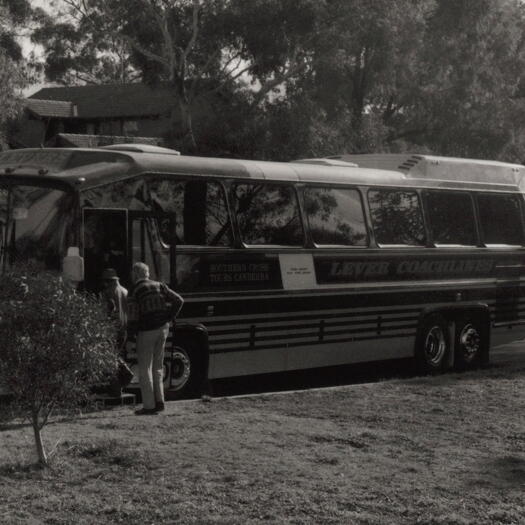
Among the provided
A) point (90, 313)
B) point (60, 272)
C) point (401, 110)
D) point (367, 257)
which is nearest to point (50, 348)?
point (90, 313)

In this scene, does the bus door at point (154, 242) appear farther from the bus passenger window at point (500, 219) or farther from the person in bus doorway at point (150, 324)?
the bus passenger window at point (500, 219)

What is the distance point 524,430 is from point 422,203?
23.1ft

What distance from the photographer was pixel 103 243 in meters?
12.7

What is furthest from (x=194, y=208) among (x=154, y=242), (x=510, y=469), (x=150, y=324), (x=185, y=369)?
(x=510, y=469)

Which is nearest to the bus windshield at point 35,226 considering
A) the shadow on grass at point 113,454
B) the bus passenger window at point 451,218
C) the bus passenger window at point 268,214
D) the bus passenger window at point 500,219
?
the bus passenger window at point 268,214

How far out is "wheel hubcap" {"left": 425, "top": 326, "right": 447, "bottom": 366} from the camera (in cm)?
1727

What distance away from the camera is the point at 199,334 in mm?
13539

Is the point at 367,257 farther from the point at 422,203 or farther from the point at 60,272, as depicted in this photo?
the point at 60,272

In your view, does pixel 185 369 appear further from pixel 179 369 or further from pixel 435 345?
pixel 435 345

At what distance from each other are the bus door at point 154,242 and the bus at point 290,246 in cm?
1

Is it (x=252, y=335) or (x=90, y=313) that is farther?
(x=252, y=335)

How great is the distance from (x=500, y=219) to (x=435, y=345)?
9.27ft

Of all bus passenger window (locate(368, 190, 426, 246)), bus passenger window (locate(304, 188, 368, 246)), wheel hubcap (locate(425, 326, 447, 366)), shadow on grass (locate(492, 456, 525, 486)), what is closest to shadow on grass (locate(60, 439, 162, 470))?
shadow on grass (locate(492, 456, 525, 486))

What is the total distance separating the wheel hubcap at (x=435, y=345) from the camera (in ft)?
56.6
